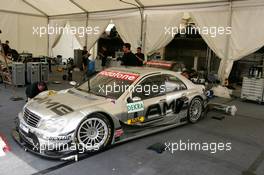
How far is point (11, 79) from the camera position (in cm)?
852

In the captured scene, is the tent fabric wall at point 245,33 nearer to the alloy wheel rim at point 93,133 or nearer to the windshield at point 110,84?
the windshield at point 110,84

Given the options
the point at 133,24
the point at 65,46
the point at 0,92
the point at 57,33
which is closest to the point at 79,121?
the point at 0,92

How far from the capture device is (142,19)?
9977mm

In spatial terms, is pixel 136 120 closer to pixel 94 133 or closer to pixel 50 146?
pixel 94 133

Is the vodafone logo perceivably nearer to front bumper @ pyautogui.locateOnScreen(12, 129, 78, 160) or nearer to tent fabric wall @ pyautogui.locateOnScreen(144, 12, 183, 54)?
front bumper @ pyautogui.locateOnScreen(12, 129, 78, 160)

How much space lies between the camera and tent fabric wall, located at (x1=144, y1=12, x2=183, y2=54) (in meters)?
9.13

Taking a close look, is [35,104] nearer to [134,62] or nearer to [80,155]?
[80,155]

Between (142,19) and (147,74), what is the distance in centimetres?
603

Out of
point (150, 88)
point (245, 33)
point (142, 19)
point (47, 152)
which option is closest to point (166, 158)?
point (150, 88)

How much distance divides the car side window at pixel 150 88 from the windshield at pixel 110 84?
6.5 inches

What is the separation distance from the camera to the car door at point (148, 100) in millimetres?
4059

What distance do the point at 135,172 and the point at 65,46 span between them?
52.9 ft

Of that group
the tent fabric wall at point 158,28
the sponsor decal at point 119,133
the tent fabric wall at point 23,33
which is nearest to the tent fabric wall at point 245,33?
the tent fabric wall at point 158,28

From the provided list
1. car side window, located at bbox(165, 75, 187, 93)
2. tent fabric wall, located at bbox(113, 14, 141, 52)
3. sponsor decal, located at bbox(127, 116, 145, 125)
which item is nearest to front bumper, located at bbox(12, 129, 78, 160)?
sponsor decal, located at bbox(127, 116, 145, 125)
